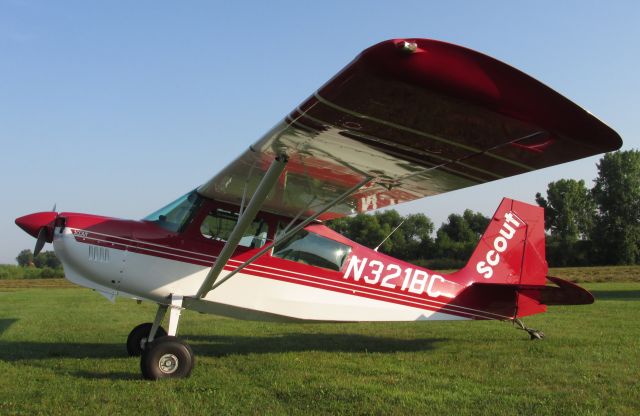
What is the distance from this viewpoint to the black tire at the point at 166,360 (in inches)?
202

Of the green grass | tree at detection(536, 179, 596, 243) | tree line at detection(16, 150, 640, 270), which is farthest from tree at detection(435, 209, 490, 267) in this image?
the green grass

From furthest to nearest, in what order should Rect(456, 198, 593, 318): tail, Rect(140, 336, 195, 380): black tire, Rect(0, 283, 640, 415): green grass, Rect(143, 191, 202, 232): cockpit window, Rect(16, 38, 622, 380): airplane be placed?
Rect(456, 198, 593, 318): tail < Rect(143, 191, 202, 232): cockpit window < Rect(140, 336, 195, 380): black tire < Rect(0, 283, 640, 415): green grass < Rect(16, 38, 622, 380): airplane

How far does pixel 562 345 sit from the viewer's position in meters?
7.18

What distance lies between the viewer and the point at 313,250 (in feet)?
22.1

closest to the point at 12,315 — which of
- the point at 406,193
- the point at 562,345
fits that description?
the point at 406,193

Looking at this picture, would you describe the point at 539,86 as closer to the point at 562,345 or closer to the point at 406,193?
the point at 406,193

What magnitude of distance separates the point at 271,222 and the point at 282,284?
2.65 feet

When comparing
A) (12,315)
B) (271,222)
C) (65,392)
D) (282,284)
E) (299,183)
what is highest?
(299,183)

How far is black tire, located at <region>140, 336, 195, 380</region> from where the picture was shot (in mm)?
5137

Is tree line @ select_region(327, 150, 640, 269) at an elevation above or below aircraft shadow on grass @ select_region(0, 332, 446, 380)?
above

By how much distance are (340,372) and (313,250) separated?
1.72m

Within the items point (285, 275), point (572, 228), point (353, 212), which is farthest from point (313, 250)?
point (572, 228)

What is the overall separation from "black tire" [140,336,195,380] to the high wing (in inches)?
73.7

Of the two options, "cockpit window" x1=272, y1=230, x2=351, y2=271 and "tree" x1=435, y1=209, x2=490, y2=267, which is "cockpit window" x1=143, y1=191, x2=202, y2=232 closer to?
"cockpit window" x1=272, y1=230, x2=351, y2=271
